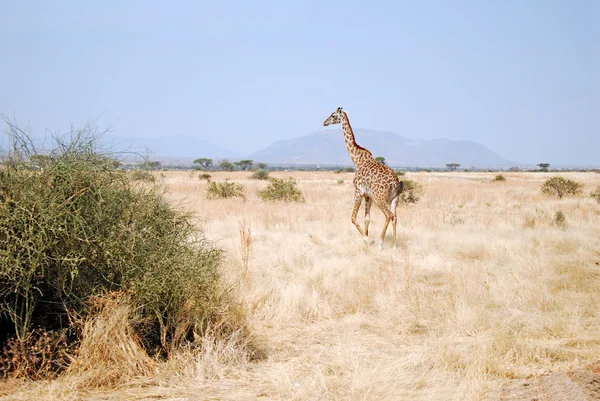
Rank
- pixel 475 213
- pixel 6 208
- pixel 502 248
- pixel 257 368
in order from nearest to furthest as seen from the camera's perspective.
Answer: pixel 6 208 < pixel 257 368 < pixel 502 248 < pixel 475 213

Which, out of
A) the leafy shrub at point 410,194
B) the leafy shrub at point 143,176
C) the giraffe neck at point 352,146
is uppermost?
the giraffe neck at point 352,146

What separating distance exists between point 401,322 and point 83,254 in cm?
369

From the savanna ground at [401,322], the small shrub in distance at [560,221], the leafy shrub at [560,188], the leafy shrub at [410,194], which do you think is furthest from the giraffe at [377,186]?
the leafy shrub at [560,188]

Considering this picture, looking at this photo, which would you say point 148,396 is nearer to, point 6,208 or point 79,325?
point 79,325

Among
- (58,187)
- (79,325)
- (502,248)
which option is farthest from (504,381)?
(502,248)

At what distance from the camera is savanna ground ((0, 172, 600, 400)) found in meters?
4.27

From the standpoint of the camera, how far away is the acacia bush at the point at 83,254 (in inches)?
167

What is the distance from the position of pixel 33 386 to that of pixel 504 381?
4.04m

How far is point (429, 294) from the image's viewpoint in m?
7.21

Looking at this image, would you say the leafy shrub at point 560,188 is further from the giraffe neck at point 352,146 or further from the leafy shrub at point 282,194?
the giraffe neck at point 352,146

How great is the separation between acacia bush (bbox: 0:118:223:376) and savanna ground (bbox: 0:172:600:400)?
0.49 m

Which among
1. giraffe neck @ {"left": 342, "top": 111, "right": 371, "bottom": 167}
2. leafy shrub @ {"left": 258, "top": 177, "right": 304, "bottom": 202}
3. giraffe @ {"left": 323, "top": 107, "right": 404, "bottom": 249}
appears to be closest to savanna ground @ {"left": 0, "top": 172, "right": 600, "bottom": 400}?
giraffe @ {"left": 323, "top": 107, "right": 404, "bottom": 249}

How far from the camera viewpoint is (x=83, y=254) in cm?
452

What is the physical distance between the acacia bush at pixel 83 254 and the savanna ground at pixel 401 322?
0.49 m
